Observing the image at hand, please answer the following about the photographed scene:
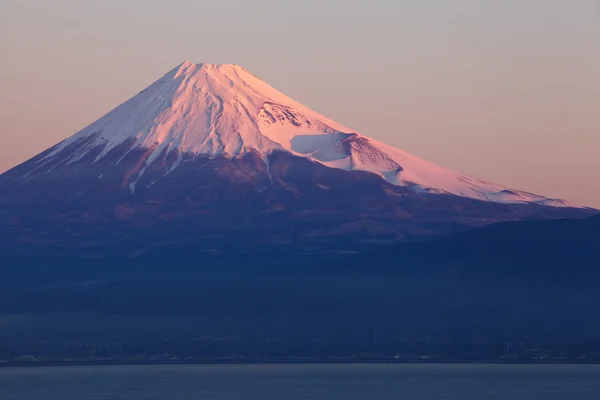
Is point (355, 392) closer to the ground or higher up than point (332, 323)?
closer to the ground

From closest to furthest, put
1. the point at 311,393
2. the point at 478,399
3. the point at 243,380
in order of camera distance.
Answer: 1. the point at 478,399
2. the point at 311,393
3. the point at 243,380

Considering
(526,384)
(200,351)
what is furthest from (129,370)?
(526,384)

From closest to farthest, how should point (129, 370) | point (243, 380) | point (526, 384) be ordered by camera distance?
point (526, 384) → point (243, 380) → point (129, 370)

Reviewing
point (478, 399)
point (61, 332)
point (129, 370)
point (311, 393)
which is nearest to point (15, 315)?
point (61, 332)

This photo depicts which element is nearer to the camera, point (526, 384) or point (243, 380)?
point (526, 384)

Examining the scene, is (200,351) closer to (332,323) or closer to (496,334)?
(332,323)

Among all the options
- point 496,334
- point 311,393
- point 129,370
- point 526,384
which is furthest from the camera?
point 496,334

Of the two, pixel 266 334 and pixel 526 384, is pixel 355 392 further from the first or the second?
pixel 266 334
